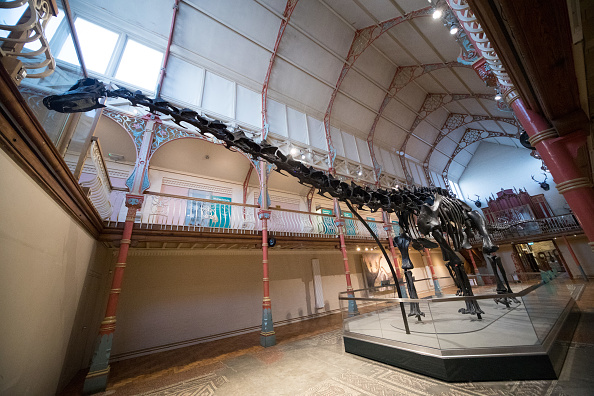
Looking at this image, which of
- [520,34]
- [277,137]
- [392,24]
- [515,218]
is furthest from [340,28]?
[515,218]

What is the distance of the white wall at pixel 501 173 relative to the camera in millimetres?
14945

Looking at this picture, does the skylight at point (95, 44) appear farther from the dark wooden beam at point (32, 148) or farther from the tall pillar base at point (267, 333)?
the tall pillar base at point (267, 333)

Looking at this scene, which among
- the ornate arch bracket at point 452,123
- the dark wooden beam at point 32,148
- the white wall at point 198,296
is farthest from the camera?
the ornate arch bracket at point 452,123

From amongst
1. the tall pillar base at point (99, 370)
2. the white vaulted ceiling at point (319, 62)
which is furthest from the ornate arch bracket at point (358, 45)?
the tall pillar base at point (99, 370)

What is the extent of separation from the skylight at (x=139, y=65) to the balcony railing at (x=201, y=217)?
3.64 metres

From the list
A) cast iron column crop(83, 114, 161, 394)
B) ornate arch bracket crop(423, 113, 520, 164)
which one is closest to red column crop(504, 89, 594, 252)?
cast iron column crop(83, 114, 161, 394)

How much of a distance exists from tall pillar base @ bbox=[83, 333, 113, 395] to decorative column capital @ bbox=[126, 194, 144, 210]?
8.43 ft

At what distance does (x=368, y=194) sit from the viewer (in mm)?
3689

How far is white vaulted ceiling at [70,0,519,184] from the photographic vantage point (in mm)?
7570

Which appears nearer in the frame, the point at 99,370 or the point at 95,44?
the point at 99,370

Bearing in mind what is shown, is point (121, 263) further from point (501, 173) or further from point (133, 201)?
point (501, 173)

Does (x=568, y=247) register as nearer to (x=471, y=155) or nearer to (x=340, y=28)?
(x=471, y=155)

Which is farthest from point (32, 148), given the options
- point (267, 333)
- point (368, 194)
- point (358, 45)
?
point (358, 45)

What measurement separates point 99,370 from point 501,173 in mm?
23910
